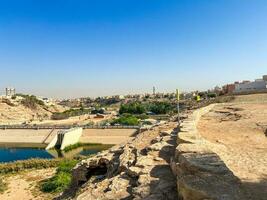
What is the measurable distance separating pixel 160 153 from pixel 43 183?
14.8 m

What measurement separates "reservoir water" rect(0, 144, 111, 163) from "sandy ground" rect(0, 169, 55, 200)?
38.4 ft

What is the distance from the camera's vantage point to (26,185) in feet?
66.9

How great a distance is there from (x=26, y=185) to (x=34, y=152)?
19275mm

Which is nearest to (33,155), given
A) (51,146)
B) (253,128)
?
(51,146)

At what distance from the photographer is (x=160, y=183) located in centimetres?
548

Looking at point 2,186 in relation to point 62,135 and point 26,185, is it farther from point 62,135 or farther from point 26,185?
point 62,135

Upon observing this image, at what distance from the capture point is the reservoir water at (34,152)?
3616cm

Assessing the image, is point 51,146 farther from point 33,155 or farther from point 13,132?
point 13,132

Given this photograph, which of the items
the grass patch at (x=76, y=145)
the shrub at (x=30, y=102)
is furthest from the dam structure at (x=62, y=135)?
the shrub at (x=30, y=102)

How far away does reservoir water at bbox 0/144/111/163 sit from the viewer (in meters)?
36.2

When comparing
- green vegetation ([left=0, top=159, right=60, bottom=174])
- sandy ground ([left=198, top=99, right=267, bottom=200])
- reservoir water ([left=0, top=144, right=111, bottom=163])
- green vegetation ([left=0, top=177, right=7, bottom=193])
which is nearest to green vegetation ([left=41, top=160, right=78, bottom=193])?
green vegetation ([left=0, top=177, right=7, bottom=193])

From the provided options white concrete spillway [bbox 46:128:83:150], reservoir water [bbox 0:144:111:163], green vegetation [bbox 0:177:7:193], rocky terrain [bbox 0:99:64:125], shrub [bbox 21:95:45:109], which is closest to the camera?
green vegetation [bbox 0:177:7:193]

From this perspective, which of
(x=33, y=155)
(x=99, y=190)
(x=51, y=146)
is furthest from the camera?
(x=51, y=146)

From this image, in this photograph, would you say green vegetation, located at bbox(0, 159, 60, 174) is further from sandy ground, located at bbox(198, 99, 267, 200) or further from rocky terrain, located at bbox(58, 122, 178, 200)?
rocky terrain, located at bbox(58, 122, 178, 200)
